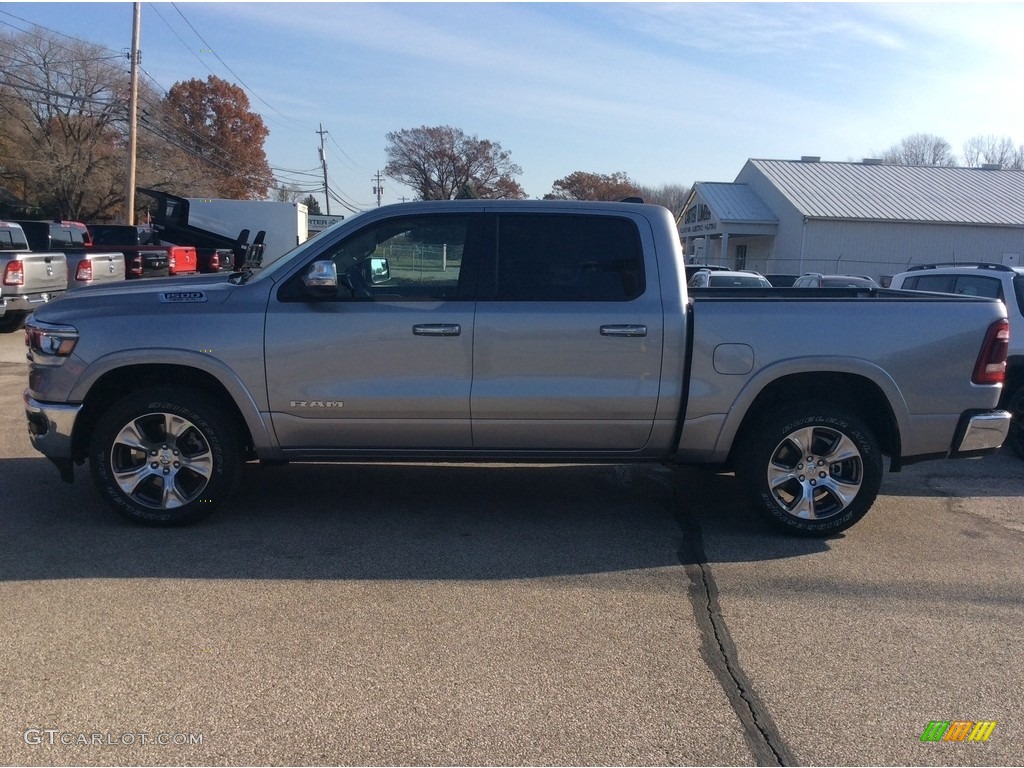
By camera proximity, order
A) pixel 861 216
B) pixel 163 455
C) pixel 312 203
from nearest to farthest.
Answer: pixel 163 455, pixel 861 216, pixel 312 203

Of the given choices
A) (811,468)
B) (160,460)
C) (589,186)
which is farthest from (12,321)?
(589,186)

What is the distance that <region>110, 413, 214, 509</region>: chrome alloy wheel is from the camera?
17.7ft

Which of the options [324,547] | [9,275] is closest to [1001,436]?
[324,547]

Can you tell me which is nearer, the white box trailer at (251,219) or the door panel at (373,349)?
the door panel at (373,349)

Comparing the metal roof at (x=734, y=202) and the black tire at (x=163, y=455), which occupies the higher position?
the metal roof at (x=734, y=202)

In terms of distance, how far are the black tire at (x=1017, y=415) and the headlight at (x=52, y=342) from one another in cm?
773

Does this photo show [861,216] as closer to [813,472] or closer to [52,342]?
[813,472]

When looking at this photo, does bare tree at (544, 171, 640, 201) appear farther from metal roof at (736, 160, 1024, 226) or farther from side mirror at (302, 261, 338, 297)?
side mirror at (302, 261, 338, 297)

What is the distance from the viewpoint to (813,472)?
553cm

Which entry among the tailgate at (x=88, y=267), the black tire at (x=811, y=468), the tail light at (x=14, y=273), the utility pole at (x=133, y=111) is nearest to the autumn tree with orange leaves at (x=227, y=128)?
the utility pole at (x=133, y=111)

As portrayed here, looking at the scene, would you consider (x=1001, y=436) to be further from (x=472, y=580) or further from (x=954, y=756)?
(x=472, y=580)

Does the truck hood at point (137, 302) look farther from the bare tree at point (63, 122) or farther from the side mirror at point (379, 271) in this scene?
the bare tree at point (63, 122)

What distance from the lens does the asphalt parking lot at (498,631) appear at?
327cm

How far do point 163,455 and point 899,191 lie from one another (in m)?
42.1
